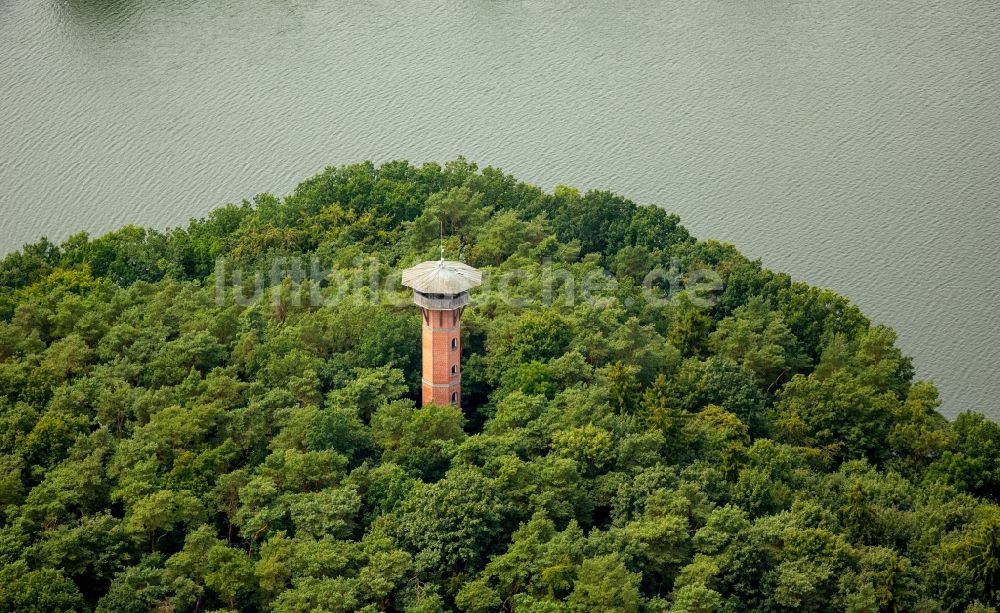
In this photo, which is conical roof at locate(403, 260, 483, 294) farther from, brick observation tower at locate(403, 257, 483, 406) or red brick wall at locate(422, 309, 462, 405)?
red brick wall at locate(422, 309, 462, 405)

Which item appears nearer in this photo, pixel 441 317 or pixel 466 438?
pixel 466 438

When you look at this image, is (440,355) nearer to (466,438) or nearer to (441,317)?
(441,317)

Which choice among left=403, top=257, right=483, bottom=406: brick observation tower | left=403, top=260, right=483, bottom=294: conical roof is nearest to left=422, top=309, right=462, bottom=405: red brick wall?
left=403, top=257, right=483, bottom=406: brick observation tower

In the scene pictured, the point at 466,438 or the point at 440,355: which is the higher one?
the point at 440,355

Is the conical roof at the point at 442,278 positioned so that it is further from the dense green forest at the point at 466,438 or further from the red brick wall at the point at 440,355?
the dense green forest at the point at 466,438

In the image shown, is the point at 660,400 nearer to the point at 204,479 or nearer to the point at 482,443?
the point at 482,443

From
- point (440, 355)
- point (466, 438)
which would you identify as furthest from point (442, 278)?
point (466, 438)

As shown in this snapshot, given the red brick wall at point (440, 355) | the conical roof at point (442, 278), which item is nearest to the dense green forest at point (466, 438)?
the red brick wall at point (440, 355)
